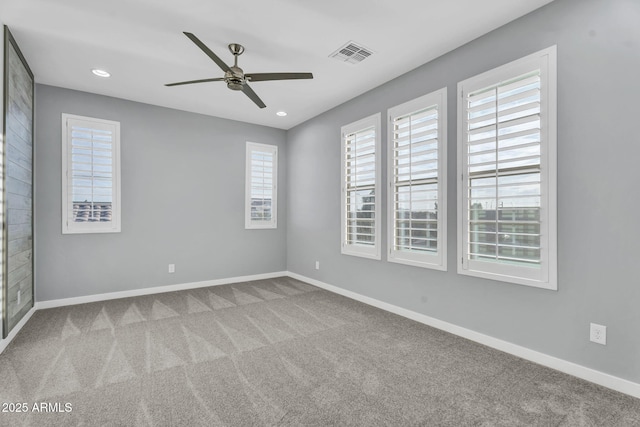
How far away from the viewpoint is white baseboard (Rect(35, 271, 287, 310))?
3942mm

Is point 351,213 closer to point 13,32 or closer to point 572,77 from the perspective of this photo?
point 572,77

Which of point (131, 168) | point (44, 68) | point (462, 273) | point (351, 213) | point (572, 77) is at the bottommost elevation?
point (462, 273)

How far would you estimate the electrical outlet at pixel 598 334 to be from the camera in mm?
2148

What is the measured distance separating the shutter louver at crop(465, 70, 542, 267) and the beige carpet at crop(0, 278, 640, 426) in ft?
3.08

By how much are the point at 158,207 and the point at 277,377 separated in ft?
11.3

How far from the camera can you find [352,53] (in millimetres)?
3107

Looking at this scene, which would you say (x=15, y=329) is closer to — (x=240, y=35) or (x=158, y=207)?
(x=158, y=207)

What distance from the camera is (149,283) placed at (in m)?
4.56

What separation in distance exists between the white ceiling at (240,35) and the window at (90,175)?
1.82ft

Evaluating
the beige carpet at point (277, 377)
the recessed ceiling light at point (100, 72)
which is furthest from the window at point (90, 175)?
the beige carpet at point (277, 377)

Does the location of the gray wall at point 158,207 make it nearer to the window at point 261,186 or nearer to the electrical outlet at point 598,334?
the window at point 261,186

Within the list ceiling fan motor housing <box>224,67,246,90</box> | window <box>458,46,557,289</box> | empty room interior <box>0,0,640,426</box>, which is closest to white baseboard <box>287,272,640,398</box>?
empty room interior <box>0,0,640,426</box>

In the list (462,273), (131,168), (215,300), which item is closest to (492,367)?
(462,273)

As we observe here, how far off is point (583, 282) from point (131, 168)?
5.22 m
